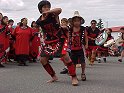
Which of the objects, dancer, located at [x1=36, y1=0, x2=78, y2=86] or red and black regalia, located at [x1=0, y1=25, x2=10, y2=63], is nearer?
dancer, located at [x1=36, y1=0, x2=78, y2=86]

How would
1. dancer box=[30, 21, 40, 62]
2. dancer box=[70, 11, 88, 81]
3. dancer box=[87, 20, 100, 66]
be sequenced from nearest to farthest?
dancer box=[70, 11, 88, 81], dancer box=[87, 20, 100, 66], dancer box=[30, 21, 40, 62]

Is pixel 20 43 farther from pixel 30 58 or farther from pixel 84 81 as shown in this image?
pixel 84 81

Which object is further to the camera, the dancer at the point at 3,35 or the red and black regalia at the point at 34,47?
the red and black regalia at the point at 34,47

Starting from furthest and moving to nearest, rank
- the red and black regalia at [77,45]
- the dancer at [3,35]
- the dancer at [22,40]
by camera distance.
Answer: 1. the dancer at [22,40]
2. the dancer at [3,35]
3. the red and black regalia at [77,45]

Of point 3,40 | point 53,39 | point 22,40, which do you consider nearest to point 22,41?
point 22,40

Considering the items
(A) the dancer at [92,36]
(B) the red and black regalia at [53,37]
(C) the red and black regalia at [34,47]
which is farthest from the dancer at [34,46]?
(B) the red and black regalia at [53,37]

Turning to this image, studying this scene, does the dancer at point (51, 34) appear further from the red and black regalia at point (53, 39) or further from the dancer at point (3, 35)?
the dancer at point (3, 35)

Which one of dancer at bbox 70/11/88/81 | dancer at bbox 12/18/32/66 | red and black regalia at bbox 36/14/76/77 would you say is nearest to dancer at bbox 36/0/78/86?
red and black regalia at bbox 36/14/76/77

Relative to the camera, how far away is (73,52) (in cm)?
917

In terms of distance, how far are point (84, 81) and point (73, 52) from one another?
890 millimetres

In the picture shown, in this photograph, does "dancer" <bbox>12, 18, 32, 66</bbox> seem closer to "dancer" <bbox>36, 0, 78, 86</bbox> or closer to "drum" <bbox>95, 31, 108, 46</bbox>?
"drum" <bbox>95, 31, 108, 46</bbox>

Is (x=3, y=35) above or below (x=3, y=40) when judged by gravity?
above

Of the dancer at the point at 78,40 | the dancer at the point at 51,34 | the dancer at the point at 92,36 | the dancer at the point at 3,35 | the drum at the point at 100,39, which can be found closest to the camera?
the dancer at the point at 51,34

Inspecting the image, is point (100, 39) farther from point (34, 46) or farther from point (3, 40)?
point (3, 40)
